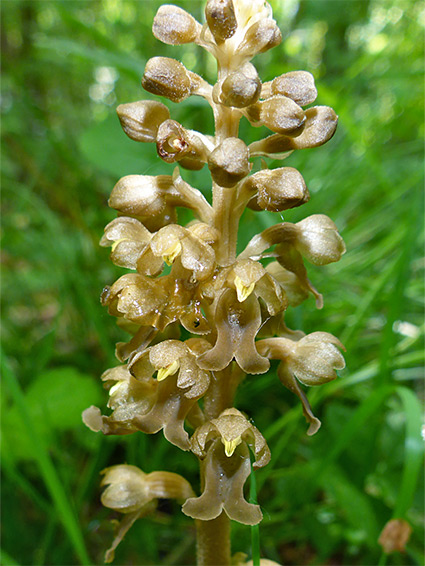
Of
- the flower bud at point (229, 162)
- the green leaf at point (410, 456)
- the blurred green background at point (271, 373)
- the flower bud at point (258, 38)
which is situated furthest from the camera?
the blurred green background at point (271, 373)

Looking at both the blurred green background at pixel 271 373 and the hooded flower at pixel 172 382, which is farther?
the blurred green background at pixel 271 373

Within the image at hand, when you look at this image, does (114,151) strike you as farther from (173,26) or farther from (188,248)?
(188,248)

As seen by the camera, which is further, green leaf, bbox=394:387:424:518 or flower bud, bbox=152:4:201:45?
green leaf, bbox=394:387:424:518

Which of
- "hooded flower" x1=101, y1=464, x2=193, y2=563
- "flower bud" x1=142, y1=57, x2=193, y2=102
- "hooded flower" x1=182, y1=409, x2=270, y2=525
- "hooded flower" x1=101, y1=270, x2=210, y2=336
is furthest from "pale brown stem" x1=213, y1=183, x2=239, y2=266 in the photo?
"hooded flower" x1=101, y1=464, x2=193, y2=563

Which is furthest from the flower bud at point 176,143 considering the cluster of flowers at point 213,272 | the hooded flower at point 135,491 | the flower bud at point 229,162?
the hooded flower at point 135,491

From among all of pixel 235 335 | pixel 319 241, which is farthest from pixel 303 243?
pixel 235 335

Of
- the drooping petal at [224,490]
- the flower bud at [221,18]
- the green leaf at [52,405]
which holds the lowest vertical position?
the green leaf at [52,405]

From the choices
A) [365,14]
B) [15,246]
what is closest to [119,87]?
[15,246]

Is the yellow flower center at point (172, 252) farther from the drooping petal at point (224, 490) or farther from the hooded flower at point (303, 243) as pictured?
the drooping petal at point (224, 490)

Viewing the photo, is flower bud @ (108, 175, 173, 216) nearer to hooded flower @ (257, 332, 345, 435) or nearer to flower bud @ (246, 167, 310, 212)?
flower bud @ (246, 167, 310, 212)
